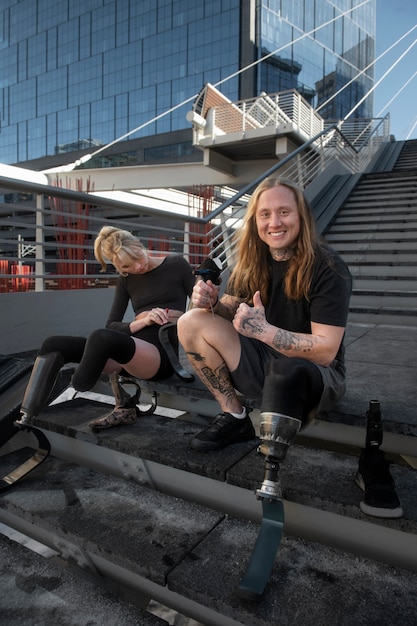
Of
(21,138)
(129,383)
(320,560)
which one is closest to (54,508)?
(129,383)

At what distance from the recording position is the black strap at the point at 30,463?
1.99m

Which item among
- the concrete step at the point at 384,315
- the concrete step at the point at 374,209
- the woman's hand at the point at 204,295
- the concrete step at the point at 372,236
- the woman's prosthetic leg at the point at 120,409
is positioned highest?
the concrete step at the point at 374,209

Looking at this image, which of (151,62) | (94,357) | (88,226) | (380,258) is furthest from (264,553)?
(151,62)

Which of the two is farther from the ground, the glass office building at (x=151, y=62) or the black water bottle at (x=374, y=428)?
the glass office building at (x=151, y=62)

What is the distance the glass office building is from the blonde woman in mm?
31730

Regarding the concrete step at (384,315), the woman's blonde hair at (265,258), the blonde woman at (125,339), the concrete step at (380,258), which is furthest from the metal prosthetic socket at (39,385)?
the concrete step at (380,258)

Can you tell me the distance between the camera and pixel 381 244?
5719 millimetres

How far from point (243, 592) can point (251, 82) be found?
121 feet

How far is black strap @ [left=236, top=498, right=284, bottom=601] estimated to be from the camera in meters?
1.26

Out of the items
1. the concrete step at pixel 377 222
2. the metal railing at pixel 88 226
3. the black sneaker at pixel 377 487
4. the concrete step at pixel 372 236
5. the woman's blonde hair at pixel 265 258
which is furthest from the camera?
the concrete step at pixel 377 222

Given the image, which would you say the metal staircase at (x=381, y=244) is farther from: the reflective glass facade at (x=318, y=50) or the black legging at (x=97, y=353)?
the reflective glass facade at (x=318, y=50)

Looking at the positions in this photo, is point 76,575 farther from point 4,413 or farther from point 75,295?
point 75,295

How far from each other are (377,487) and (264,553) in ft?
1.44

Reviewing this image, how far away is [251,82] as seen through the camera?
3291 cm
